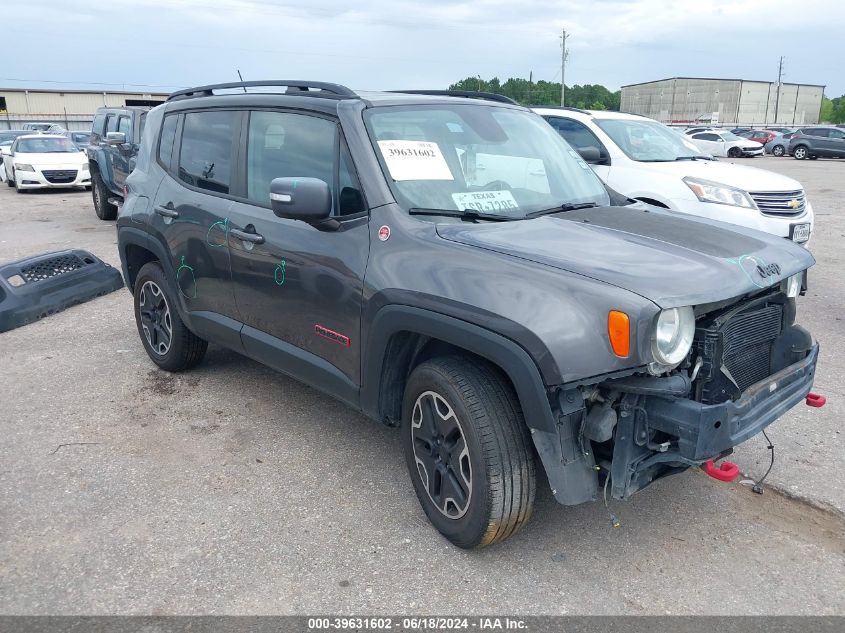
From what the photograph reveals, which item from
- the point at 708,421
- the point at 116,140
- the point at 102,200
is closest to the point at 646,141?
the point at 708,421

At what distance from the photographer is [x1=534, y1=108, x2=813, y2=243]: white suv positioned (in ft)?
24.1

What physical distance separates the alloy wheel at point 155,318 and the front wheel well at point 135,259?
22 centimetres

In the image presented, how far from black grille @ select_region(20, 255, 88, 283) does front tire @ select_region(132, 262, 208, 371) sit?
2.43 meters

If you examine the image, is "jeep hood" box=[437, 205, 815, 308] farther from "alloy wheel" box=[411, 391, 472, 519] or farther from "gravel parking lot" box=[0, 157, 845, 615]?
"gravel parking lot" box=[0, 157, 845, 615]

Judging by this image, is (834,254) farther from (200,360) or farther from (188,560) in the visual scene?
A: (188,560)

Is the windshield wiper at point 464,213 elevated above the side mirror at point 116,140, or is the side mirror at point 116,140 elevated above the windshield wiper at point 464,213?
the side mirror at point 116,140

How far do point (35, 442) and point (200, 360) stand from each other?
132 centimetres

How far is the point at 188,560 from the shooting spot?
308 centimetres

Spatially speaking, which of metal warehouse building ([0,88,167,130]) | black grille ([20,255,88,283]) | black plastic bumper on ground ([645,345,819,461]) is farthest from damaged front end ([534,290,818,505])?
metal warehouse building ([0,88,167,130])

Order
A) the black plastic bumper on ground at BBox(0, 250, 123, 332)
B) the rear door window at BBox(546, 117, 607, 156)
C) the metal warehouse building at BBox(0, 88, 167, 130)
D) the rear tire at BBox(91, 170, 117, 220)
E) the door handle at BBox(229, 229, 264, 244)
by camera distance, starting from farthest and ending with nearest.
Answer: the metal warehouse building at BBox(0, 88, 167, 130) → the rear tire at BBox(91, 170, 117, 220) → the rear door window at BBox(546, 117, 607, 156) → the black plastic bumper on ground at BBox(0, 250, 123, 332) → the door handle at BBox(229, 229, 264, 244)

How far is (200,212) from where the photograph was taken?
435 cm

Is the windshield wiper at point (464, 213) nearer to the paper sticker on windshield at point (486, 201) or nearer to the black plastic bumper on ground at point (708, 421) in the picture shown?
the paper sticker on windshield at point (486, 201)

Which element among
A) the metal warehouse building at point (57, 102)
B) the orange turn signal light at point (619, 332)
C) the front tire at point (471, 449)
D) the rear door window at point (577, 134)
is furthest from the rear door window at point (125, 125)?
the metal warehouse building at point (57, 102)

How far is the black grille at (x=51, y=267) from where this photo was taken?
23.2ft
